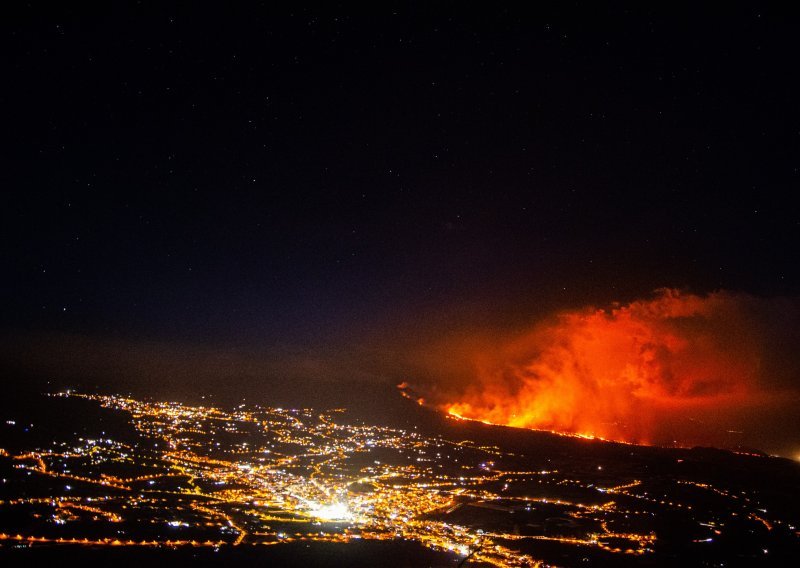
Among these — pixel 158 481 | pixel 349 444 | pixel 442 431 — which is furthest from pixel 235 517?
pixel 442 431

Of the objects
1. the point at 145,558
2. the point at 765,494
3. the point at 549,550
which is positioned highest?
the point at 765,494

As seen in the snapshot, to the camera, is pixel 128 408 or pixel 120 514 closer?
pixel 120 514

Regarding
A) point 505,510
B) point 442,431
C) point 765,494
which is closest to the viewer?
point 505,510

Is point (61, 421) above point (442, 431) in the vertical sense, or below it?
below

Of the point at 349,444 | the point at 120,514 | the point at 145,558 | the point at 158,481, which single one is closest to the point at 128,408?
the point at 349,444

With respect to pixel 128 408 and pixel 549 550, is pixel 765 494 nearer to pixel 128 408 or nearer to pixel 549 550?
pixel 549 550

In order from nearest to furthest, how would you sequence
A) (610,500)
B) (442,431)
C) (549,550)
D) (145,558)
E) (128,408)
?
(145,558) < (549,550) < (610,500) < (442,431) < (128,408)

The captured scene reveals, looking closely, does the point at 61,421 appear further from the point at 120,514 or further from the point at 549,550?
the point at 549,550
